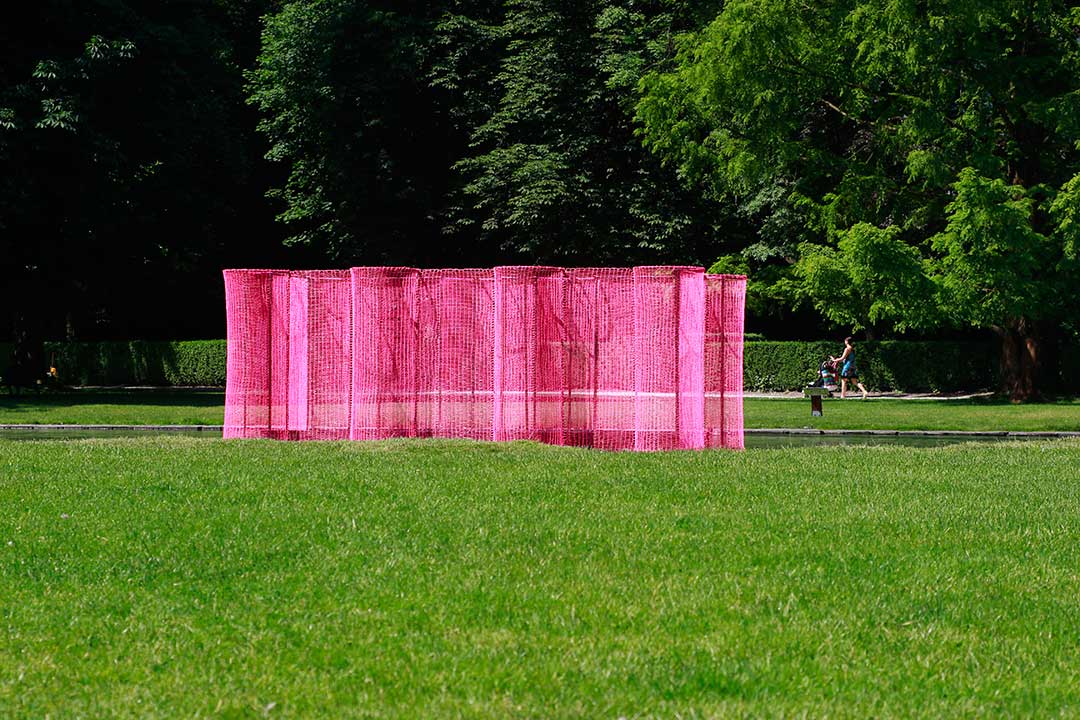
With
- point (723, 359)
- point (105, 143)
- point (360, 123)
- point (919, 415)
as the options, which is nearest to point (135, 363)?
point (360, 123)

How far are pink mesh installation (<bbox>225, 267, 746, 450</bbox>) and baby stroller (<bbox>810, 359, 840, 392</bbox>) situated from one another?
19.8 m

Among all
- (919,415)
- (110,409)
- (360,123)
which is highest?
(360,123)

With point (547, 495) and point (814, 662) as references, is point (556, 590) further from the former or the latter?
point (547, 495)

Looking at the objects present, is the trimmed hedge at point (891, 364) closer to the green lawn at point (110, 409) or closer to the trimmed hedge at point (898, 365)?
the trimmed hedge at point (898, 365)

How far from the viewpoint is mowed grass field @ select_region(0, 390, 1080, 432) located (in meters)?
25.4

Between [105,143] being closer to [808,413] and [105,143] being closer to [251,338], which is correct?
[251,338]

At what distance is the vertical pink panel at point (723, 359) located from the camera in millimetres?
18016

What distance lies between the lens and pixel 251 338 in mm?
19281

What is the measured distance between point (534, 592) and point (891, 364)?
118 ft

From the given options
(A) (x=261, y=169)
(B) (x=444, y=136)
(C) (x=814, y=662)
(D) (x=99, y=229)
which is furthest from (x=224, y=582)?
(A) (x=261, y=169)

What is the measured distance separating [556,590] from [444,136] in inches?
1601

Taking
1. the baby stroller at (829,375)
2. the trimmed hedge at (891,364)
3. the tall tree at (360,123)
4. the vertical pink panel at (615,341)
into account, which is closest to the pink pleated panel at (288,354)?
the vertical pink panel at (615,341)

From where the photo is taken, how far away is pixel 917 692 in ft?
18.5

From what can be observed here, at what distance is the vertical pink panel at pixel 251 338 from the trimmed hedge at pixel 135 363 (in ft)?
106
